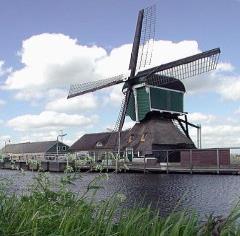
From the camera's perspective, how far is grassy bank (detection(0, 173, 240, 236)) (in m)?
5.02

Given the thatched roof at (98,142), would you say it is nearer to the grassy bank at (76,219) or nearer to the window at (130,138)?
the window at (130,138)

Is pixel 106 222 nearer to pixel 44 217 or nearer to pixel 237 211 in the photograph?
pixel 44 217

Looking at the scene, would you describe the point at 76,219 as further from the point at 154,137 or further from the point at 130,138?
the point at 130,138

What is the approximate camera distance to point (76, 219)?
5.40m

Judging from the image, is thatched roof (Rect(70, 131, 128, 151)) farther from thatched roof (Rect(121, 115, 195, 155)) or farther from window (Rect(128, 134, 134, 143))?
thatched roof (Rect(121, 115, 195, 155))

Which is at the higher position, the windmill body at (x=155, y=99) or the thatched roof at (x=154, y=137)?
the windmill body at (x=155, y=99)

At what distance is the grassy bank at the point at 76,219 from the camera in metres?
5.02

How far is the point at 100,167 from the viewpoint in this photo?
616cm

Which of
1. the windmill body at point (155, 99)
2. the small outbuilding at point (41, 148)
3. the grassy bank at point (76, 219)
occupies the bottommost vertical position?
the grassy bank at point (76, 219)

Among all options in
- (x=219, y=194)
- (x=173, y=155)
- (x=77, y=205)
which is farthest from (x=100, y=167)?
(x=173, y=155)

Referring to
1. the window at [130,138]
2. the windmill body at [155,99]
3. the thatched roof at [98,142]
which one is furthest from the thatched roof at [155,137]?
the thatched roof at [98,142]

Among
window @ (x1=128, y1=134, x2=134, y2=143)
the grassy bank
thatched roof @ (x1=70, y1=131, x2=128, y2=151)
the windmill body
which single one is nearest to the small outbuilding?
thatched roof @ (x1=70, y1=131, x2=128, y2=151)

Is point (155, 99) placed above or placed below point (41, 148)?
above

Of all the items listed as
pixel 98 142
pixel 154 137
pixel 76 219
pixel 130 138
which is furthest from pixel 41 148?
pixel 76 219
